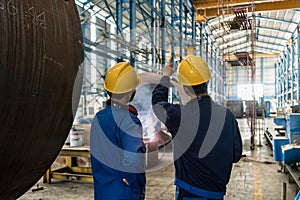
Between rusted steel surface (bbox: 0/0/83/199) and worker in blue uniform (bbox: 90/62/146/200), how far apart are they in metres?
0.83

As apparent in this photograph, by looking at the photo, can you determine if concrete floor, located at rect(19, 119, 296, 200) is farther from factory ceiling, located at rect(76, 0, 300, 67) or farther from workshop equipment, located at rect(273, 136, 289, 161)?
factory ceiling, located at rect(76, 0, 300, 67)

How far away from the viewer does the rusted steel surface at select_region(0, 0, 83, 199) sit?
863mm

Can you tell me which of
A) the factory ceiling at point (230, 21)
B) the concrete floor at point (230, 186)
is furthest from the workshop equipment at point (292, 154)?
the factory ceiling at point (230, 21)

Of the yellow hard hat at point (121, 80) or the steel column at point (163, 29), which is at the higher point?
the steel column at point (163, 29)

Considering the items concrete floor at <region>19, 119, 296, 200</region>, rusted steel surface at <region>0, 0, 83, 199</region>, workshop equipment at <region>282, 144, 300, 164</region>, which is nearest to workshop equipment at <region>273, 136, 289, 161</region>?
concrete floor at <region>19, 119, 296, 200</region>

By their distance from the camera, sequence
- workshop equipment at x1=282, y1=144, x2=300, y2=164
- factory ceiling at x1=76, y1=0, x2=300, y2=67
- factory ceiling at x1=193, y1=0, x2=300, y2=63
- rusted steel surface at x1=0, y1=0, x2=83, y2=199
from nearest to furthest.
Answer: rusted steel surface at x1=0, y1=0, x2=83, y2=199 → workshop equipment at x1=282, y1=144, x2=300, y2=164 → factory ceiling at x1=76, y1=0, x2=300, y2=67 → factory ceiling at x1=193, y1=0, x2=300, y2=63

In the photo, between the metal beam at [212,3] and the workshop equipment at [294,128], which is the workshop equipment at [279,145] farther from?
the metal beam at [212,3]

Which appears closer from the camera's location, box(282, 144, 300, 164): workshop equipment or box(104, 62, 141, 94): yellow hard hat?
box(104, 62, 141, 94): yellow hard hat

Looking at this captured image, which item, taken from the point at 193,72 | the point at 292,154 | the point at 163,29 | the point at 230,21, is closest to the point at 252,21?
the point at 230,21

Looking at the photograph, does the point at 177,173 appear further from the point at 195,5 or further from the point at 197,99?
the point at 195,5

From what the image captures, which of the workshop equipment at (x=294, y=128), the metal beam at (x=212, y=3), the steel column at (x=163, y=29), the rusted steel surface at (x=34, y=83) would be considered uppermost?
the metal beam at (x=212, y=3)

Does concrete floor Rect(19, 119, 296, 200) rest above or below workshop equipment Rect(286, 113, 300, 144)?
below

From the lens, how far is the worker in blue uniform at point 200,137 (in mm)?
2037

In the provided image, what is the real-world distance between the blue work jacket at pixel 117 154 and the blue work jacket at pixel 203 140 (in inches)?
9.9
